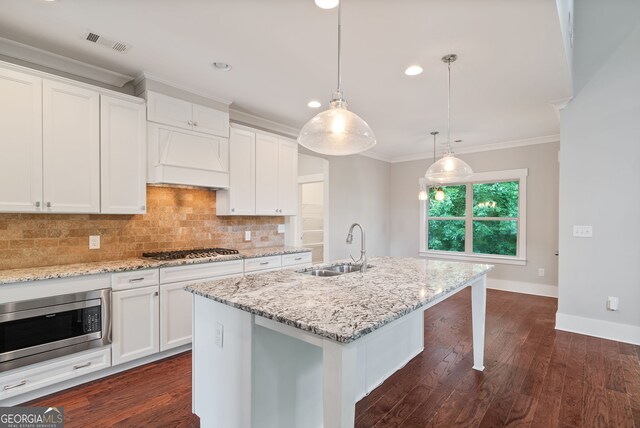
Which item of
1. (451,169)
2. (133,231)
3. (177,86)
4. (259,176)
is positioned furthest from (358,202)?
(133,231)

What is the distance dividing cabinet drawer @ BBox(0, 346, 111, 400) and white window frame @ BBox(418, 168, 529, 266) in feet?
18.0

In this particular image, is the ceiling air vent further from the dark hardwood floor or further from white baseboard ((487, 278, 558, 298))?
white baseboard ((487, 278, 558, 298))

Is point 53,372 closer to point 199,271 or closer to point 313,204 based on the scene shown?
point 199,271

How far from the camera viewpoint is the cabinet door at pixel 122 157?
2.62 metres

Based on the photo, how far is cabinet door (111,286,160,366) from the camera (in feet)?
8.09

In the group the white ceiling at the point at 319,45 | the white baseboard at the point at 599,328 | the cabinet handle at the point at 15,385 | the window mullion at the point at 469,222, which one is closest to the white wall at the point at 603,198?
the white baseboard at the point at 599,328

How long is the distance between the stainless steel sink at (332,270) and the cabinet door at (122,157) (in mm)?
1677

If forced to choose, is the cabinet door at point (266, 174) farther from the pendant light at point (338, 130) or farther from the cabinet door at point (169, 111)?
the pendant light at point (338, 130)

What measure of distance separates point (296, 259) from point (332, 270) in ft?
4.73

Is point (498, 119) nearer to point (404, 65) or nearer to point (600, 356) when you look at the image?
point (404, 65)

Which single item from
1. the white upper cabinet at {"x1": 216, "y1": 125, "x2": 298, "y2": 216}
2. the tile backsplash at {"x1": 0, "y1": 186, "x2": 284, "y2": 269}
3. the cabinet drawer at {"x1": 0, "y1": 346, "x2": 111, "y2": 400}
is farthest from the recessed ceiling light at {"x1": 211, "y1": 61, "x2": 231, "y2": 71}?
the cabinet drawer at {"x1": 0, "y1": 346, "x2": 111, "y2": 400}

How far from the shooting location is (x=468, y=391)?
2322 mm

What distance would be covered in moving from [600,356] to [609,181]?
5.85 feet

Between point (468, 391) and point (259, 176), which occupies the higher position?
point (259, 176)
